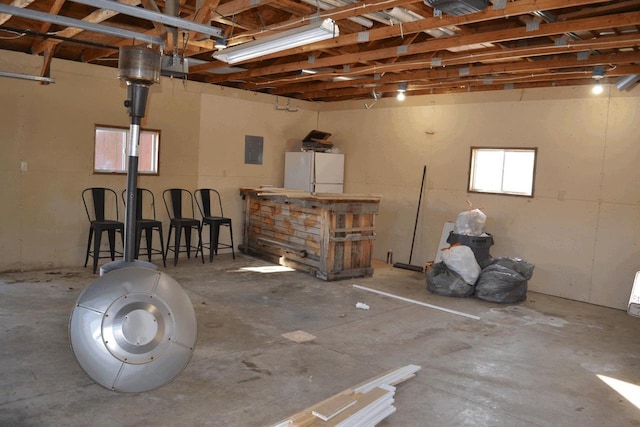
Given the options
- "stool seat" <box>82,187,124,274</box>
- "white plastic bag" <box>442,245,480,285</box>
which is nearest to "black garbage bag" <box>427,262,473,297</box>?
"white plastic bag" <box>442,245,480,285</box>

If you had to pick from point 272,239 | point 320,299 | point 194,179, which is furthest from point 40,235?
point 320,299

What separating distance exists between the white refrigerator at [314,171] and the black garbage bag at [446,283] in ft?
9.26

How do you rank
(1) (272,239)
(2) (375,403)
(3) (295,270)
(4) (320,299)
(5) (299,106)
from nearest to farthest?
(2) (375,403) < (4) (320,299) < (3) (295,270) < (1) (272,239) < (5) (299,106)

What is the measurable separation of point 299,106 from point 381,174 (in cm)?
202

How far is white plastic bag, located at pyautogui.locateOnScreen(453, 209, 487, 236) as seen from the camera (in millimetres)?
6730

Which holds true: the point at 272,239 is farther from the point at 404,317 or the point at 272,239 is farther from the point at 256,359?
the point at 256,359

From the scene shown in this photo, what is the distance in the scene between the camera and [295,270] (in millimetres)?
7332

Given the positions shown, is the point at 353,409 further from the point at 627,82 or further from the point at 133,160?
the point at 627,82

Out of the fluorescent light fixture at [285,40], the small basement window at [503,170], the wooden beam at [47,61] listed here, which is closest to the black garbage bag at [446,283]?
the small basement window at [503,170]

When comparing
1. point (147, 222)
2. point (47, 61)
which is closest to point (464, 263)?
point (147, 222)

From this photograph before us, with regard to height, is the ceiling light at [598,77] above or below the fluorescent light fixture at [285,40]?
above

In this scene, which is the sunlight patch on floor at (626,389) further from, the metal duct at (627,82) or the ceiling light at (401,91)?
the ceiling light at (401,91)

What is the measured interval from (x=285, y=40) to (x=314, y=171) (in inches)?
181

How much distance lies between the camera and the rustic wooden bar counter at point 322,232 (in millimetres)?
6773
